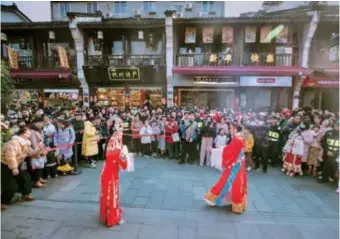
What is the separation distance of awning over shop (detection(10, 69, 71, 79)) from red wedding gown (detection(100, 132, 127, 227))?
12672 millimetres

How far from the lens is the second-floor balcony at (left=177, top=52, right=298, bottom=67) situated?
48.3 feet

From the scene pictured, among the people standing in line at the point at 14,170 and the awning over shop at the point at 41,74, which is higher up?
the awning over shop at the point at 41,74

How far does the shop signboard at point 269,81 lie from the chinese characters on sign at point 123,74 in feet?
21.2

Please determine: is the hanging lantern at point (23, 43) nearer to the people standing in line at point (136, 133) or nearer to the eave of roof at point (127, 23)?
the eave of roof at point (127, 23)

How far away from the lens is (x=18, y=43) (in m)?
16.8

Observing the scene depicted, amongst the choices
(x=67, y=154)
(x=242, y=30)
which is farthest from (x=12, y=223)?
(x=242, y=30)

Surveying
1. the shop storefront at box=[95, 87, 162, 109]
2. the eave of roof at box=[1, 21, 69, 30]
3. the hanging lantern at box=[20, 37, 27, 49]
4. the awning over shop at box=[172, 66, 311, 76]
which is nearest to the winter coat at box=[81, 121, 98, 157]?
the awning over shop at box=[172, 66, 311, 76]

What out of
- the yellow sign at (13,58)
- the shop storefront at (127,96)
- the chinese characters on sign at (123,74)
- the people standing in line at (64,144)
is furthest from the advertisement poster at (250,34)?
the yellow sign at (13,58)

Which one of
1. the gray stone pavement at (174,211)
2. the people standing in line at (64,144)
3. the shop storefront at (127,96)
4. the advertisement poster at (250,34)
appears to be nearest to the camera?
the gray stone pavement at (174,211)

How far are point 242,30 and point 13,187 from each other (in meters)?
14.0

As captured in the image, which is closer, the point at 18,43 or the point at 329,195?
the point at 329,195

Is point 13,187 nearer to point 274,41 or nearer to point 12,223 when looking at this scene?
point 12,223

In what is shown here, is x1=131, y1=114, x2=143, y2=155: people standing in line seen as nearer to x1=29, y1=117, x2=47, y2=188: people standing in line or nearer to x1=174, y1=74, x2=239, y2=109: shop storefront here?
x1=29, y1=117, x2=47, y2=188: people standing in line

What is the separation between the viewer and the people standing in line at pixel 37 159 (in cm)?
568
